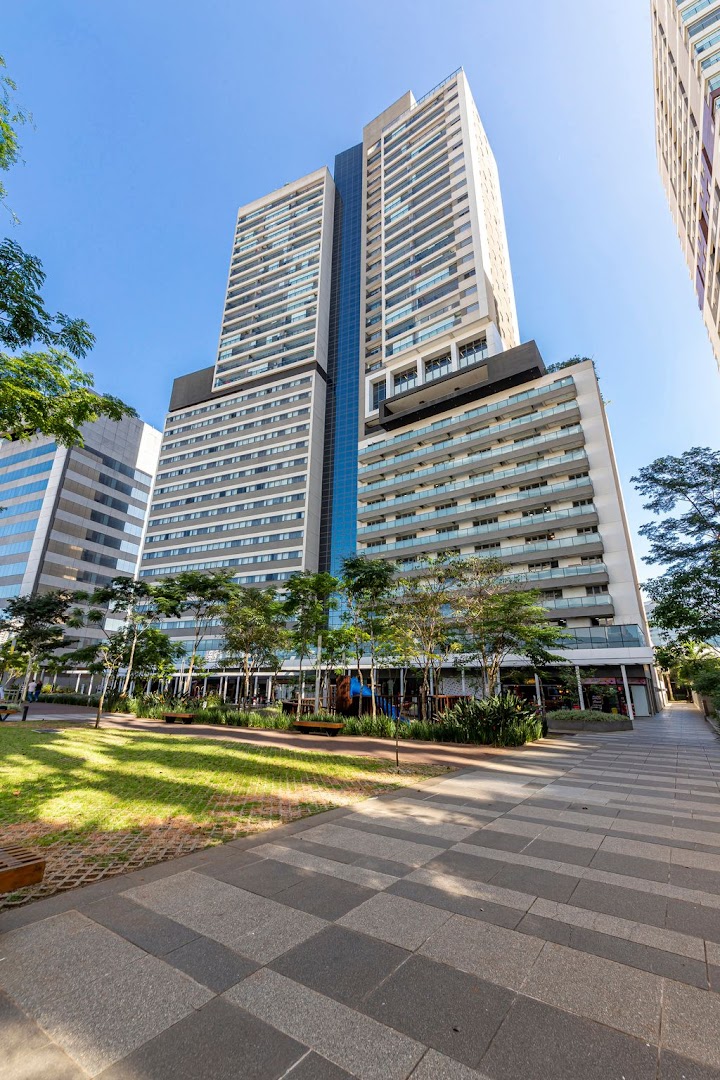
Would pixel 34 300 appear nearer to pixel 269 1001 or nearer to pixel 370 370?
pixel 269 1001

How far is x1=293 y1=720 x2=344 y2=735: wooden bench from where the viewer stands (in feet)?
56.9

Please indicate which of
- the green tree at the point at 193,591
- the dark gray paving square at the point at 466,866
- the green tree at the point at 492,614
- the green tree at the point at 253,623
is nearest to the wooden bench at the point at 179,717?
the green tree at the point at 253,623

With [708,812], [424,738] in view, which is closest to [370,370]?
[424,738]

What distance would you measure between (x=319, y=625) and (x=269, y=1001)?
24.1 meters

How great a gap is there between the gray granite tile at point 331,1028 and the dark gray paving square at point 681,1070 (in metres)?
1.15

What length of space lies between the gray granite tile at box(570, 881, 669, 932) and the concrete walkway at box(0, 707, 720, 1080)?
23 mm

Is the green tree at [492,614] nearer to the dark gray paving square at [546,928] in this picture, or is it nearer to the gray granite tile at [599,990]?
the dark gray paving square at [546,928]

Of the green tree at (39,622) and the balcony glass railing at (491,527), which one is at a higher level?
the balcony glass railing at (491,527)

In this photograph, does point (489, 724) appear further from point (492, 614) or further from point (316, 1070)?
point (316, 1070)

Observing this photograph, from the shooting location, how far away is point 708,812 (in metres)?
7.54

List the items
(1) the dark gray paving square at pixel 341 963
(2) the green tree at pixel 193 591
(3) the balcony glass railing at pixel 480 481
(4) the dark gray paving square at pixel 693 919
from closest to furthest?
(1) the dark gray paving square at pixel 341 963 < (4) the dark gray paving square at pixel 693 919 < (2) the green tree at pixel 193 591 < (3) the balcony glass railing at pixel 480 481

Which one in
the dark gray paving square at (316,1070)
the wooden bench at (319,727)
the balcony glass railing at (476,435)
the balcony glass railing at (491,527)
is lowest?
the dark gray paving square at (316,1070)

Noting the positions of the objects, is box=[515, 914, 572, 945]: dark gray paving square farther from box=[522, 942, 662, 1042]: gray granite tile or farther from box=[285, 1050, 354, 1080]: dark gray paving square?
box=[285, 1050, 354, 1080]: dark gray paving square

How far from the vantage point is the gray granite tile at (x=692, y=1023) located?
91.3 inches
